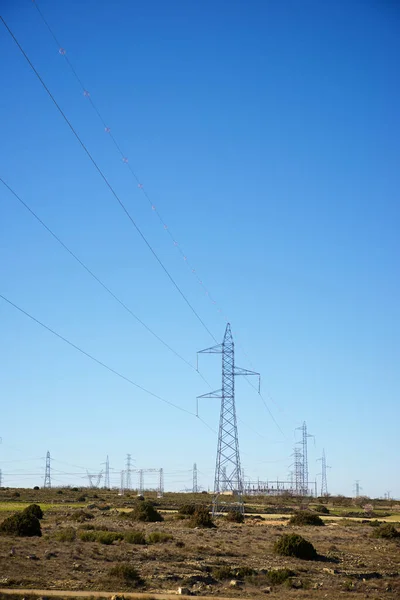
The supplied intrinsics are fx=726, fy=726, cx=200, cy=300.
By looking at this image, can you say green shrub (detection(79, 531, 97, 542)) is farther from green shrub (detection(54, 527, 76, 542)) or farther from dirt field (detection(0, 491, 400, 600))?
green shrub (detection(54, 527, 76, 542))

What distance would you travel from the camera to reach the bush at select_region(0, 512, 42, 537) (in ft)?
194

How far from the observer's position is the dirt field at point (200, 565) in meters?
40.8

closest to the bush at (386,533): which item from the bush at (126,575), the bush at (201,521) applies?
the bush at (201,521)

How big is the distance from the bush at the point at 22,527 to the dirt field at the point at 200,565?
116cm

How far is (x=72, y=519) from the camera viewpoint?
81.0 metres

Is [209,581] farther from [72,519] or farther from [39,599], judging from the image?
[72,519]

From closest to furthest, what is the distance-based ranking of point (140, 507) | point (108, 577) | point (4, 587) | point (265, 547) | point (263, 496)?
point (4, 587)
point (108, 577)
point (265, 547)
point (140, 507)
point (263, 496)

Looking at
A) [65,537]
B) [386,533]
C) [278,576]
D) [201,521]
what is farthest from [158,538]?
[386,533]

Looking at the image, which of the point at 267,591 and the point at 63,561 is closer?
the point at 267,591

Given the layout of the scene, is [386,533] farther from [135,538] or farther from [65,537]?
[65,537]

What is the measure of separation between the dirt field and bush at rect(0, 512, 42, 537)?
3.79 feet

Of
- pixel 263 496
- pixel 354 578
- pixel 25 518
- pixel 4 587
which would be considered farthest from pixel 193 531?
pixel 263 496

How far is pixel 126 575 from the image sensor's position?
41.3 m

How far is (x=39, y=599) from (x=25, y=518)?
27.9m
